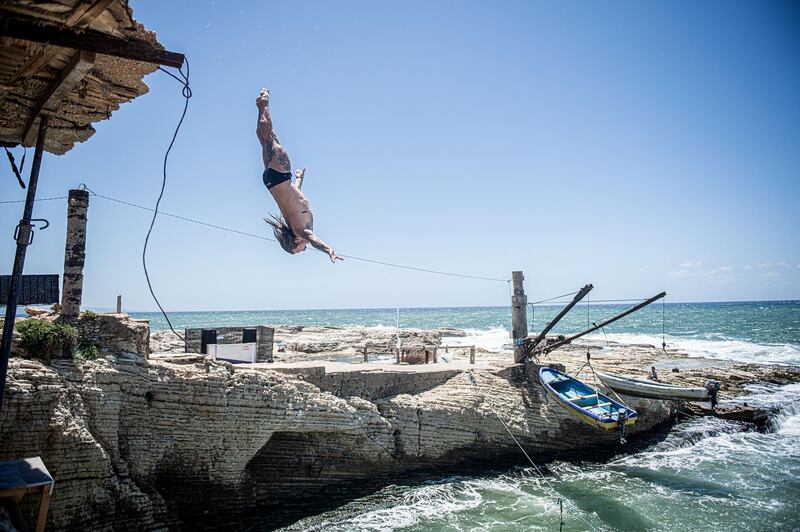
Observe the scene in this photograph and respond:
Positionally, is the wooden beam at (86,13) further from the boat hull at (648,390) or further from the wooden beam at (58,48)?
the boat hull at (648,390)

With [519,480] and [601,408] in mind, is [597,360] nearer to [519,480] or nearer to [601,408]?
[601,408]

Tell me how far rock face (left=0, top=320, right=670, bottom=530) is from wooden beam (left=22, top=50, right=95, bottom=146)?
4520mm

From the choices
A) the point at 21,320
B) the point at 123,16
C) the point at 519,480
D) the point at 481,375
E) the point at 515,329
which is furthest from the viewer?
the point at 515,329

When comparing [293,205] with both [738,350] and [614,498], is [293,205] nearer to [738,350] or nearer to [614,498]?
[614,498]

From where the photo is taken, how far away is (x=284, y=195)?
30.8 feet

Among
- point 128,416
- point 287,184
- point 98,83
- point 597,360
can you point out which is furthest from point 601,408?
point 597,360

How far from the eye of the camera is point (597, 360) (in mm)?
32750

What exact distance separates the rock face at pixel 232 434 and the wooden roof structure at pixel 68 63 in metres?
4.53

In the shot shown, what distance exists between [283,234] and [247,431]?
4.59m

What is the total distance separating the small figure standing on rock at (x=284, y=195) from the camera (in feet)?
30.6

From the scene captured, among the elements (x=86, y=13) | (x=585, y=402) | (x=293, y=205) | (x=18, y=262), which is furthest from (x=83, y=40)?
(x=585, y=402)

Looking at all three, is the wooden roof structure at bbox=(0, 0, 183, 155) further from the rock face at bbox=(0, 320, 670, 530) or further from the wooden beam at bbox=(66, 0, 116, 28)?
the rock face at bbox=(0, 320, 670, 530)

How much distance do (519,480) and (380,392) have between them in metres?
4.57

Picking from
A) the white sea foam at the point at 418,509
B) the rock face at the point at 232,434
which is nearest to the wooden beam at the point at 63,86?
the rock face at the point at 232,434
